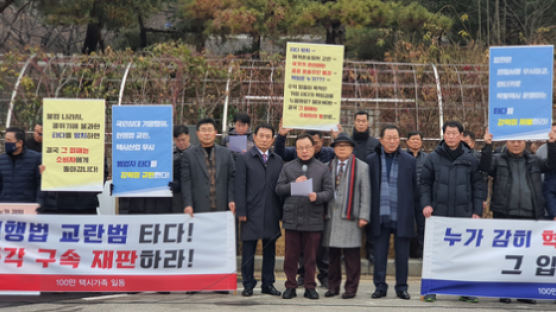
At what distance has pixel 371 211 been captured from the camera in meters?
8.77

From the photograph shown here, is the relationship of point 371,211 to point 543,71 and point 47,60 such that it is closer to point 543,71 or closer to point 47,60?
point 543,71

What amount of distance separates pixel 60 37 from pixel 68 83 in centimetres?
1317

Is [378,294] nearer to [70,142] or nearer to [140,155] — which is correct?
[140,155]

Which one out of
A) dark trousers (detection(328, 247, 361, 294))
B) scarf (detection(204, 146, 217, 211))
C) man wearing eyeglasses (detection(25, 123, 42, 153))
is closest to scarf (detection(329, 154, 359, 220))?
dark trousers (detection(328, 247, 361, 294))

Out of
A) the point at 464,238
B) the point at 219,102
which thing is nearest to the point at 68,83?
the point at 219,102

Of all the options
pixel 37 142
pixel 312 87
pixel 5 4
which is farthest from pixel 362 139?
pixel 5 4

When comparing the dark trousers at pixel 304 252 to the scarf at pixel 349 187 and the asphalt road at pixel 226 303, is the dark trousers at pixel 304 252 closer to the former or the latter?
the asphalt road at pixel 226 303

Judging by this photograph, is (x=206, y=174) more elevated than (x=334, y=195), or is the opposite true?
(x=206, y=174)

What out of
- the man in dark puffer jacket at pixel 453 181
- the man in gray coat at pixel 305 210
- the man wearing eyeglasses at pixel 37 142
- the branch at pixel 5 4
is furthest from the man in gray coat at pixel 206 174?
the branch at pixel 5 4

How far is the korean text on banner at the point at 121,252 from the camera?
28.1 feet

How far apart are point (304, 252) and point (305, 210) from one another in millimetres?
530

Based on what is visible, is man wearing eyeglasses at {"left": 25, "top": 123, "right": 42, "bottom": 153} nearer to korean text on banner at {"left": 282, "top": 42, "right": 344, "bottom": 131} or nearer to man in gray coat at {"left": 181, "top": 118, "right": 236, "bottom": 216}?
man in gray coat at {"left": 181, "top": 118, "right": 236, "bottom": 216}

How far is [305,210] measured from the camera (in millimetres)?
8570

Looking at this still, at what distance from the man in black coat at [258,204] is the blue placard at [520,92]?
99.6 inches
